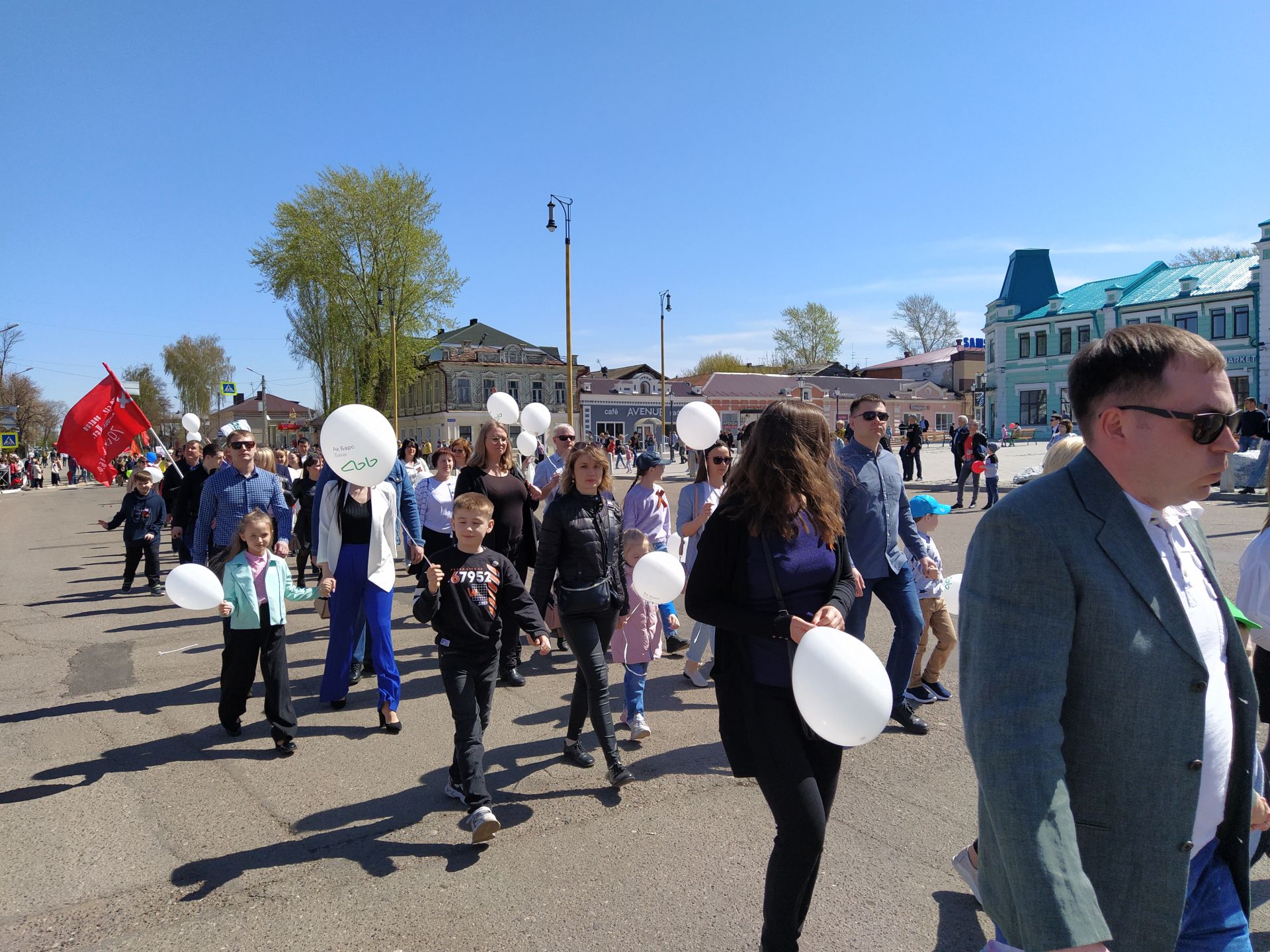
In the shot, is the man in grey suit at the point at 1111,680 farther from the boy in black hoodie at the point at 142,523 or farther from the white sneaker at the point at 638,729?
the boy in black hoodie at the point at 142,523

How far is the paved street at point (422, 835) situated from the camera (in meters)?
3.27

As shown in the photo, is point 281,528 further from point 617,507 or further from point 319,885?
point 319,885

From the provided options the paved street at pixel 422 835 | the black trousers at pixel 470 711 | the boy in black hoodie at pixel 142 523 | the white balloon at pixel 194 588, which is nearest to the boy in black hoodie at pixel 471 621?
the black trousers at pixel 470 711

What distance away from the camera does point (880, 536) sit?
500cm

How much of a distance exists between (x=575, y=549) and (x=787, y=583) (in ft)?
6.92

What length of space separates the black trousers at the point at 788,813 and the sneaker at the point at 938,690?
3.45 meters

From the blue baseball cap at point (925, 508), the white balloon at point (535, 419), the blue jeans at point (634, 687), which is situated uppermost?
the white balloon at point (535, 419)

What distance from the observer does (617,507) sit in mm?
5289

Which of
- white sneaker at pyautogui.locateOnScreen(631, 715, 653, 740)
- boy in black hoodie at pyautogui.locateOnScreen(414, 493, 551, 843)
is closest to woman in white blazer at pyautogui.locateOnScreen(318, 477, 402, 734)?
boy in black hoodie at pyautogui.locateOnScreen(414, 493, 551, 843)

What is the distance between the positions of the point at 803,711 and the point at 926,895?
55.7 inches

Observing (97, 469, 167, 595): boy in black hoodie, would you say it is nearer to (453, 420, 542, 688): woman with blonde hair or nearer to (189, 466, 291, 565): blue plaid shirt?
(189, 466, 291, 565): blue plaid shirt

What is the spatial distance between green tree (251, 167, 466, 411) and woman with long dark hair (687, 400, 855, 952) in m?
40.8

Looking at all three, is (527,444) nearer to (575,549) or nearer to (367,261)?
(575,549)

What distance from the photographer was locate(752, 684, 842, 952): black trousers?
268 cm
